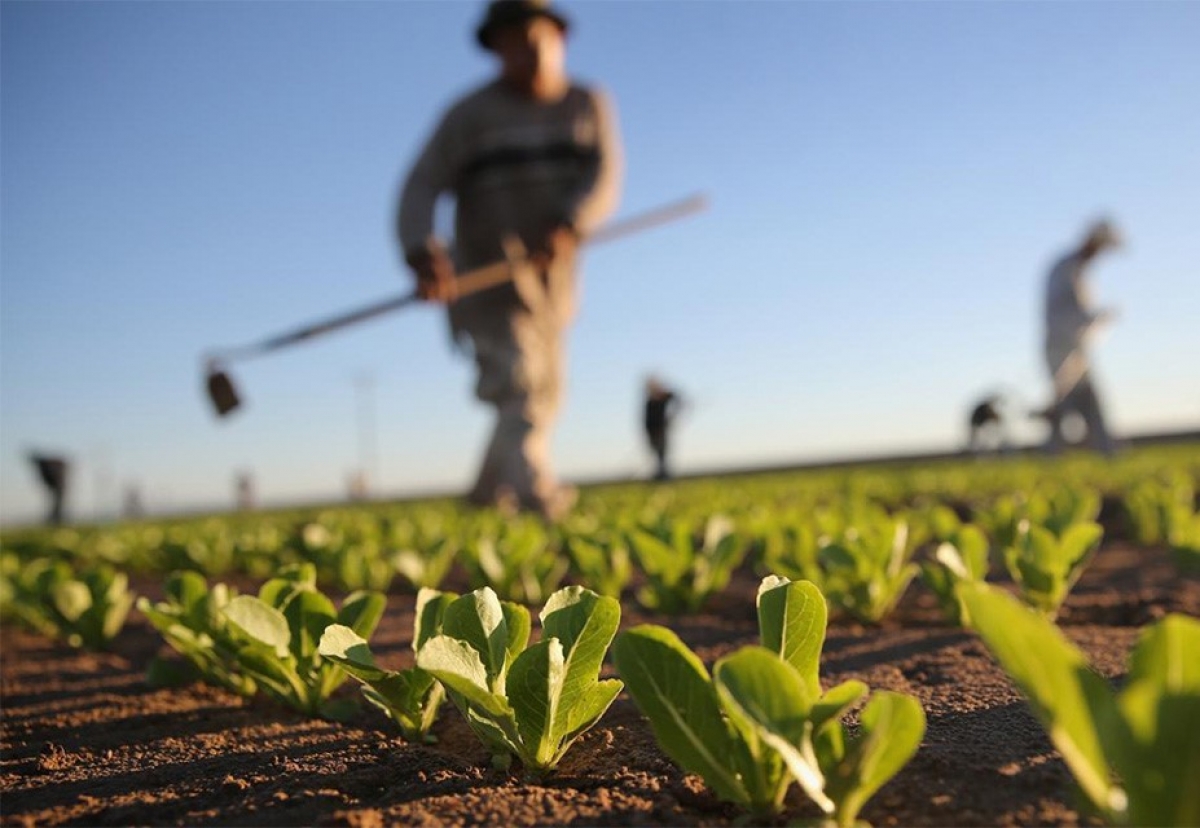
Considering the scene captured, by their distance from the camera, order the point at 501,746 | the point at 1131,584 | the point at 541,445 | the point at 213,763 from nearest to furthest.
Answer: the point at 501,746 → the point at 213,763 → the point at 1131,584 → the point at 541,445

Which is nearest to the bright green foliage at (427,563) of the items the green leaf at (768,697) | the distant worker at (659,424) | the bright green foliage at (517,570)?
the bright green foliage at (517,570)

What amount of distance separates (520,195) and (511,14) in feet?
3.95

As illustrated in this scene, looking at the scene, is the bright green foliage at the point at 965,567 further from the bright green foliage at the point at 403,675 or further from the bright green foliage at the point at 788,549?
the bright green foliage at the point at 403,675

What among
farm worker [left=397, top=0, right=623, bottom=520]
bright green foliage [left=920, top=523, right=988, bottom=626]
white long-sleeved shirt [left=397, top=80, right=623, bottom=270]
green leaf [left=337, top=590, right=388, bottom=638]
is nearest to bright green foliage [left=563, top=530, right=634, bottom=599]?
bright green foliage [left=920, top=523, right=988, bottom=626]

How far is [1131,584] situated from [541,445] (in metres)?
4.14

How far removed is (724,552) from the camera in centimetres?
240

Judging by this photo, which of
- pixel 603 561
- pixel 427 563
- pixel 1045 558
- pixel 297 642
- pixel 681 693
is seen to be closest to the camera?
pixel 681 693

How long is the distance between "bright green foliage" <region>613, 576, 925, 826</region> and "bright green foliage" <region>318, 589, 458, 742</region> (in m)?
0.33

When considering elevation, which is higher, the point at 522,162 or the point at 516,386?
the point at 522,162

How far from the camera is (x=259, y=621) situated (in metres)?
1.35

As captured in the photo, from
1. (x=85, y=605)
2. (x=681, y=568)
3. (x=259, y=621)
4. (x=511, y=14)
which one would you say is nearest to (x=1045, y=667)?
(x=259, y=621)

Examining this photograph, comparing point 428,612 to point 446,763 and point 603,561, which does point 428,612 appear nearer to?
point 446,763

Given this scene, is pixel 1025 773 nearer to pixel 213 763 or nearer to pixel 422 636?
pixel 422 636

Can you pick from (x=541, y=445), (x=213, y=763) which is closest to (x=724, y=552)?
(x=213, y=763)
